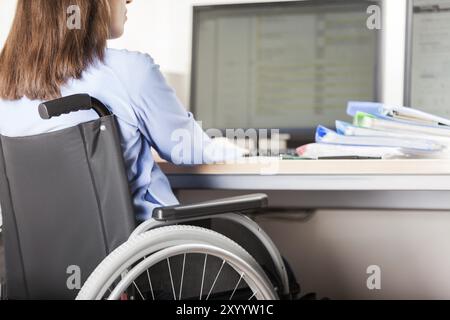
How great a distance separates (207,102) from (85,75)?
690 millimetres

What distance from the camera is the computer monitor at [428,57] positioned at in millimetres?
1483

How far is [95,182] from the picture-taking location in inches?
33.9

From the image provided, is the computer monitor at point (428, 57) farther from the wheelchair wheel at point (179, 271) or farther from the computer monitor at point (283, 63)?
the wheelchair wheel at point (179, 271)

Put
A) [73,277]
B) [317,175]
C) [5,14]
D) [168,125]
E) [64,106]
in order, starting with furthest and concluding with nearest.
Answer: [5,14]
[317,175]
[168,125]
[73,277]
[64,106]

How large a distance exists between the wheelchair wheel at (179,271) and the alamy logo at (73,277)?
0.37 ft

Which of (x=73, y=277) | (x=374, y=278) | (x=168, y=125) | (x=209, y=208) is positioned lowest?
(x=374, y=278)

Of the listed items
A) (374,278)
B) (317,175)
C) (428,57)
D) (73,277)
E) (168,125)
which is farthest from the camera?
(374,278)

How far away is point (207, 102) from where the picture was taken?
5.31ft

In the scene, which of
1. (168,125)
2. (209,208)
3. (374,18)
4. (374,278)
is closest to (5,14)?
(168,125)

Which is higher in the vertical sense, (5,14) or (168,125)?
(5,14)

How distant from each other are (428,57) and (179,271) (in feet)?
3.29

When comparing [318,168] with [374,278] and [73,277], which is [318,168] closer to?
[73,277]

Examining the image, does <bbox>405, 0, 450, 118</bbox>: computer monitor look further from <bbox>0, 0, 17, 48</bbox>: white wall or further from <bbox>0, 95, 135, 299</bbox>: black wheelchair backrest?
<bbox>0, 0, 17, 48</bbox>: white wall
